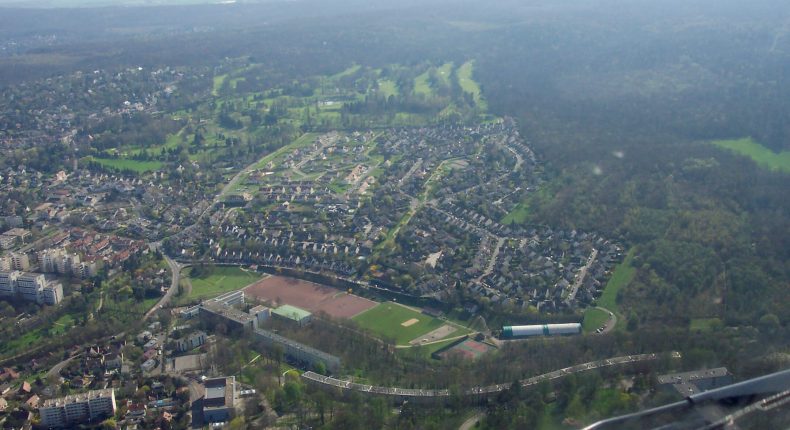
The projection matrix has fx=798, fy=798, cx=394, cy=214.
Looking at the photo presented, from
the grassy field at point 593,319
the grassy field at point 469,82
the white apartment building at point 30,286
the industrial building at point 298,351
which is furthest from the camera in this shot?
the grassy field at point 469,82

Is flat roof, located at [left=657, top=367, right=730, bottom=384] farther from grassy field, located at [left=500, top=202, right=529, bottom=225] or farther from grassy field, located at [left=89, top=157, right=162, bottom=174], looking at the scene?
grassy field, located at [left=89, top=157, right=162, bottom=174]

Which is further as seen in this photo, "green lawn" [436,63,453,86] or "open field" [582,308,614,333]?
"green lawn" [436,63,453,86]

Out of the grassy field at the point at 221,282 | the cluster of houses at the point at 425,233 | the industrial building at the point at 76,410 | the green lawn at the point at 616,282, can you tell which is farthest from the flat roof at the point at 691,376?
the grassy field at the point at 221,282

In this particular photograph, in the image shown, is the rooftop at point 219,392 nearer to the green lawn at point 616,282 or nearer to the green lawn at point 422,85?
the green lawn at point 616,282

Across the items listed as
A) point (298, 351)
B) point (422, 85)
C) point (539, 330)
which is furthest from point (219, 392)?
point (422, 85)

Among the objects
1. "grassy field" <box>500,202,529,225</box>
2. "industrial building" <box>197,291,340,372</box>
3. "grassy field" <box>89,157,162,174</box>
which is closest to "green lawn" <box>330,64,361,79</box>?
"grassy field" <box>89,157,162,174</box>

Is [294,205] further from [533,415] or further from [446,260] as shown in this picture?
[533,415]

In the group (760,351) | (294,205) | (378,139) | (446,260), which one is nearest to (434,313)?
(446,260)
